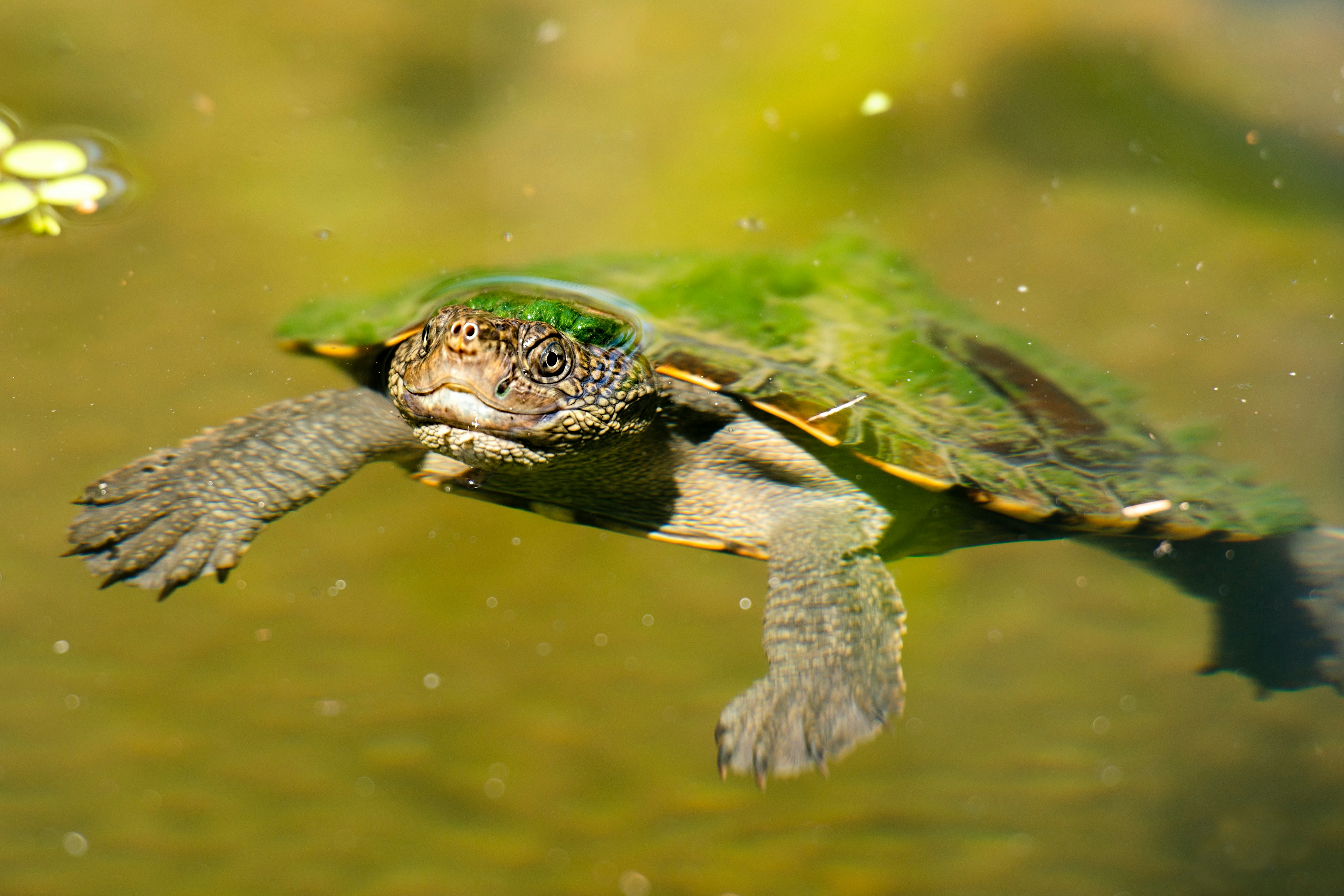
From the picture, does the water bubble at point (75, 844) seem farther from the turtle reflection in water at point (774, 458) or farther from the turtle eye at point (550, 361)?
the turtle eye at point (550, 361)

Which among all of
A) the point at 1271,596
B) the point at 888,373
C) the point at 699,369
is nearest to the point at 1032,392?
the point at 888,373

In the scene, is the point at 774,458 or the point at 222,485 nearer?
the point at 222,485

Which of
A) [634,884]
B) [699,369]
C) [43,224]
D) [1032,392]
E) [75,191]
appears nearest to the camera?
[699,369]

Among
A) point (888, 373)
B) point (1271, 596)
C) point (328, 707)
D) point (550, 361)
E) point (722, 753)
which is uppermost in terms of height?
point (550, 361)

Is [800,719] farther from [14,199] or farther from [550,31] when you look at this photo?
[550,31]

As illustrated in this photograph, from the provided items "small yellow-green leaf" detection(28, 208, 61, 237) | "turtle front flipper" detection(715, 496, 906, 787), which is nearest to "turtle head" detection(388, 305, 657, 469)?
"turtle front flipper" detection(715, 496, 906, 787)

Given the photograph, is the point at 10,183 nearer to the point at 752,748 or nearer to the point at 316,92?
the point at 316,92

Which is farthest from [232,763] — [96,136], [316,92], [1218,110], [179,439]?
[1218,110]
